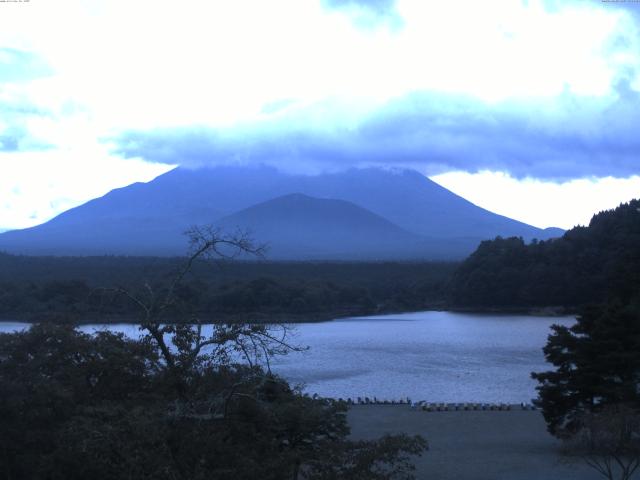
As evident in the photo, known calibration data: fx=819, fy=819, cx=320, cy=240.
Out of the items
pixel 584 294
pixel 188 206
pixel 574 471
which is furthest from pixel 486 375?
pixel 188 206

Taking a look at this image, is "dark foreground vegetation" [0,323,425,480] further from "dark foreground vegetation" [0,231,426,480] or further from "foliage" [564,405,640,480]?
"foliage" [564,405,640,480]

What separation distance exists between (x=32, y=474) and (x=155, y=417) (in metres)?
2.28

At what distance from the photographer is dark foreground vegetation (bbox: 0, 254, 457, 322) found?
3309 cm

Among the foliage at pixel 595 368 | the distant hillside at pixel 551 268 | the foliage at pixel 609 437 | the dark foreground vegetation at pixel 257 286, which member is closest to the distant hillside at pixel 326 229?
the dark foreground vegetation at pixel 257 286

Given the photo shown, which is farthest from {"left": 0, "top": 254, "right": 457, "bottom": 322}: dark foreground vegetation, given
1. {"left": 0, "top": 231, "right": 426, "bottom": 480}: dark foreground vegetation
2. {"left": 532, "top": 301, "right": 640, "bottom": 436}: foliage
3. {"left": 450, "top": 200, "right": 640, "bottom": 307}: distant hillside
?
{"left": 0, "top": 231, "right": 426, "bottom": 480}: dark foreground vegetation

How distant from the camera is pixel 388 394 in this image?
17969mm

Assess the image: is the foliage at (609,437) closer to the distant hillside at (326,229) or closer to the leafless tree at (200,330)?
the leafless tree at (200,330)

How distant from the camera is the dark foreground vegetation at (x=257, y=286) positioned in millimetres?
33094

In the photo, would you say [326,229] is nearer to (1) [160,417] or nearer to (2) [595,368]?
(2) [595,368]

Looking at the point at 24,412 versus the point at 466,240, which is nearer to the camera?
the point at 24,412

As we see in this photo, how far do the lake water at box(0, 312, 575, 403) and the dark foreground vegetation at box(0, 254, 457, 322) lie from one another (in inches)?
91.9

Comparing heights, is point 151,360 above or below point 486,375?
above

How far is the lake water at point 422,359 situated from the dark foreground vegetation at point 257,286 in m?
2.33

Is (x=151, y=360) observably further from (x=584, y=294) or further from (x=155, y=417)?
(x=584, y=294)
